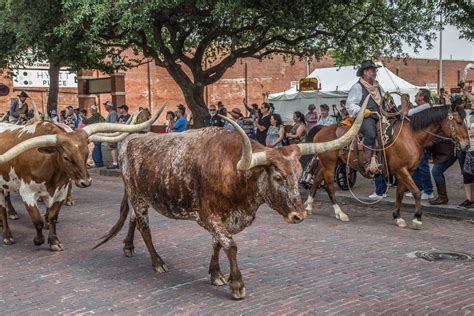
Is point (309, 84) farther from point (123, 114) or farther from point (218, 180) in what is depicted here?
point (218, 180)

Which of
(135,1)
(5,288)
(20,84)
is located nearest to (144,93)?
(20,84)

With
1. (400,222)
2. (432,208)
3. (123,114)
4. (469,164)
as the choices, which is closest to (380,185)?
(432,208)

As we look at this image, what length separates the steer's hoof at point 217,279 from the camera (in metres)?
6.38

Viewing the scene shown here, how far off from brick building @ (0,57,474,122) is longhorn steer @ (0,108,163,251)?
2647cm

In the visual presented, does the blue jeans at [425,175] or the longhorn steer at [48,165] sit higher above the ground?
the longhorn steer at [48,165]

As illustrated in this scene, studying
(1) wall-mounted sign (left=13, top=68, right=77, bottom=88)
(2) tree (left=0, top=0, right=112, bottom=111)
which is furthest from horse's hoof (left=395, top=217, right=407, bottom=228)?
(1) wall-mounted sign (left=13, top=68, right=77, bottom=88)

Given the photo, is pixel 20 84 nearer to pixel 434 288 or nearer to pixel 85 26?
pixel 85 26

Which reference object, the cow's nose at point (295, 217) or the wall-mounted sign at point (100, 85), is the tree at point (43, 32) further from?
the cow's nose at point (295, 217)

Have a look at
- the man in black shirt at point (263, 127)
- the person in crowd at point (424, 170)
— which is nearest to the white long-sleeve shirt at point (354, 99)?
the person in crowd at point (424, 170)

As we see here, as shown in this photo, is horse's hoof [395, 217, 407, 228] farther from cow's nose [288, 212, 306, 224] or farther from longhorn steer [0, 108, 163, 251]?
cow's nose [288, 212, 306, 224]

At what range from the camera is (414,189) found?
9508 mm

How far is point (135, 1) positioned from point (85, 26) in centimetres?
292

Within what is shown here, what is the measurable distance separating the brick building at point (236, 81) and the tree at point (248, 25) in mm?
14017

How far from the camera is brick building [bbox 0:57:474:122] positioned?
38688 mm
